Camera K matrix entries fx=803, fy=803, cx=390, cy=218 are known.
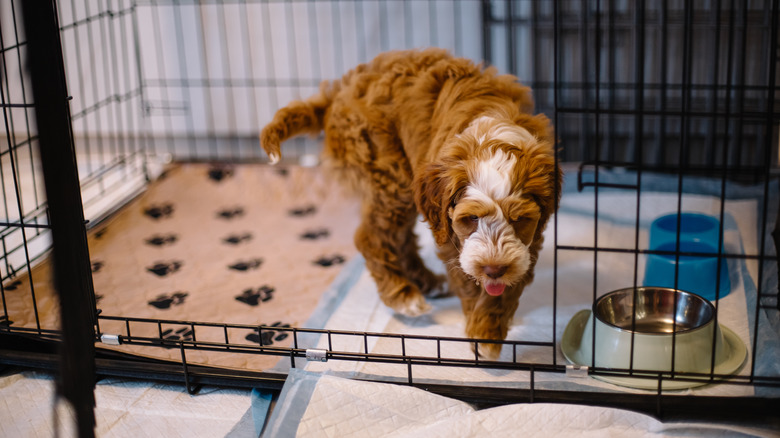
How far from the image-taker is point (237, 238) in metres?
3.62

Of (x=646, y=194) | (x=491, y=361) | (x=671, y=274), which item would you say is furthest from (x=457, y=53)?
(x=491, y=361)

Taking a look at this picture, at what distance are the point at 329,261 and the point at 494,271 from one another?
1.44 m

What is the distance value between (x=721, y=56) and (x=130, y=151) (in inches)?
121

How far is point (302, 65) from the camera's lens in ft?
14.3

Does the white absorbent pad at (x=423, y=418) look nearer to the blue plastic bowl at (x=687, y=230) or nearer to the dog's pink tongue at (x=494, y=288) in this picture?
the dog's pink tongue at (x=494, y=288)

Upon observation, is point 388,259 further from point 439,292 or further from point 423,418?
point 423,418

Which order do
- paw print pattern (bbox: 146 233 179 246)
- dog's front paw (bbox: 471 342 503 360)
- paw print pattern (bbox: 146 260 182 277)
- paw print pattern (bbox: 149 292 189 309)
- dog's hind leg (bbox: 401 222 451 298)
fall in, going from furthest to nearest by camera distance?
1. paw print pattern (bbox: 146 233 179 246)
2. paw print pattern (bbox: 146 260 182 277)
3. paw print pattern (bbox: 149 292 189 309)
4. dog's hind leg (bbox: 401 222 451 298)
5. dog's front paw (bbox: 471 342 503 360)

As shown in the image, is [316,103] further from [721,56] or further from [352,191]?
[721,56]

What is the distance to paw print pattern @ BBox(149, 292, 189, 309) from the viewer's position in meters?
2.97

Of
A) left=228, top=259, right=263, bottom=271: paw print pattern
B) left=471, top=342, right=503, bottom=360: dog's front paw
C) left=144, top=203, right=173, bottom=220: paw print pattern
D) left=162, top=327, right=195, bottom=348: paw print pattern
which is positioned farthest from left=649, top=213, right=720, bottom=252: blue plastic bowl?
left=144, top=203, right=173, bottom=220: paw print pattern

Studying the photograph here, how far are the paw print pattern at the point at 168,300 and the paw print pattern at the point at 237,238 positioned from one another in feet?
1.81

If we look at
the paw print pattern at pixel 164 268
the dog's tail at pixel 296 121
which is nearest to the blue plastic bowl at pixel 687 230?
the dog's tail at pixel 296 121

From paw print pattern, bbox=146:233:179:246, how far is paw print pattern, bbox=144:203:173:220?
0.21 meters

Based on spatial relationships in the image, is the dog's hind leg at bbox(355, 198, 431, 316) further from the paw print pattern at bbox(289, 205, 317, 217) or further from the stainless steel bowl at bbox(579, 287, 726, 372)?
the paw print pattern at bbox(289, 205, 317, 217)
